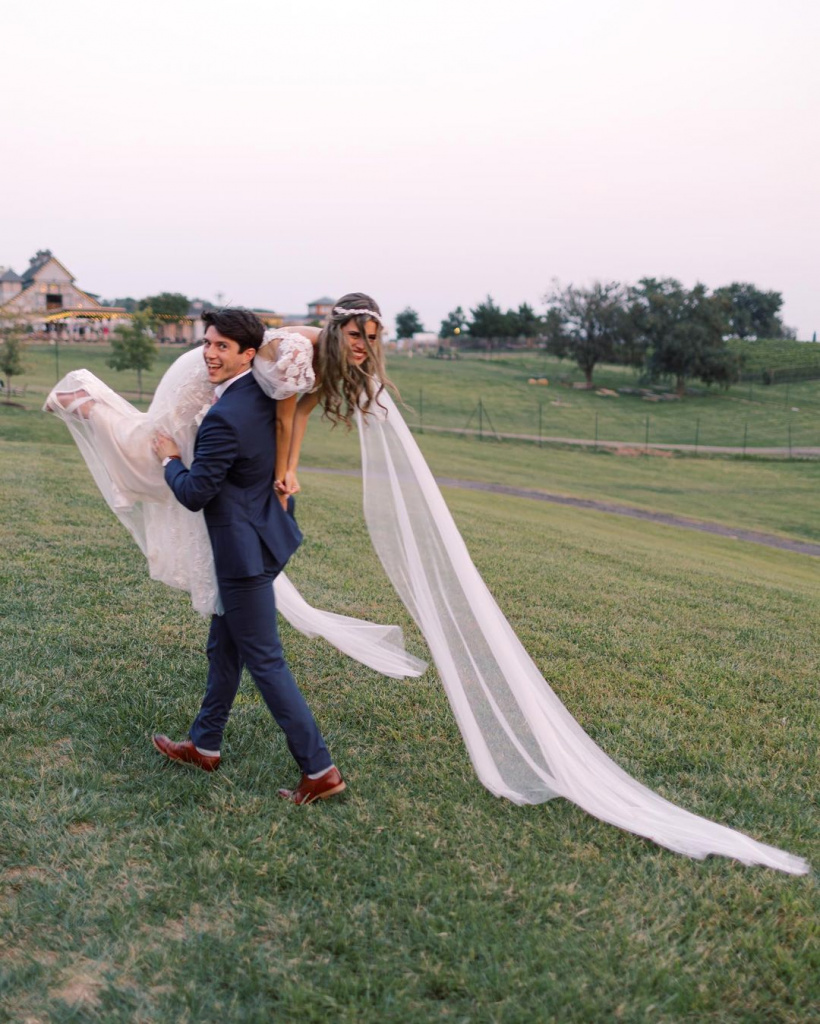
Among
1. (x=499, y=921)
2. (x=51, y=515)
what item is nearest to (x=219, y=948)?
(x=499, y=921)

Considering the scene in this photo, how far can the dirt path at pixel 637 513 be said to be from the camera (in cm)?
2106

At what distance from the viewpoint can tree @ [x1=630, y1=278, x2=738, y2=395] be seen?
66312mm

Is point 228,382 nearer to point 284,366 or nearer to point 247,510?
point 284,366

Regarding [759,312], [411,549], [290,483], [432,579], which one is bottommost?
[432,579]

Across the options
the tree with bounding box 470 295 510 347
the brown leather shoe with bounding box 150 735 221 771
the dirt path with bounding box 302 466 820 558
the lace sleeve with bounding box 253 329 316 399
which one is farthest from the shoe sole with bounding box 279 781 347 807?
the tree with bounding box 470 295 510 347

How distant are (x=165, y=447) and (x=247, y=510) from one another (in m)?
0.52

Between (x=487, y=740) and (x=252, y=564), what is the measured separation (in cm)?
145

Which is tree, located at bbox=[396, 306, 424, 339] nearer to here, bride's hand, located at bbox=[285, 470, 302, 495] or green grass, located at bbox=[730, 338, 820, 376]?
green grass, located at bbox=[730, 338, 820, 376]

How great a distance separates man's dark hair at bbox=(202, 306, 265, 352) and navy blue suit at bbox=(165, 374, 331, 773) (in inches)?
7.4

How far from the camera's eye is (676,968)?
10.2 ft

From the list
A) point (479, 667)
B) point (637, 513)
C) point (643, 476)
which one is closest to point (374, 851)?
point (479, 667)

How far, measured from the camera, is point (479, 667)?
4.48 metres

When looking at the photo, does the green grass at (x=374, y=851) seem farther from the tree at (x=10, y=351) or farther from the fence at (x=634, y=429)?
the fence at (x=634, y=429)

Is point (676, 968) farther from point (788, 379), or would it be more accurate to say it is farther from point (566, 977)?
point (788, 379)
